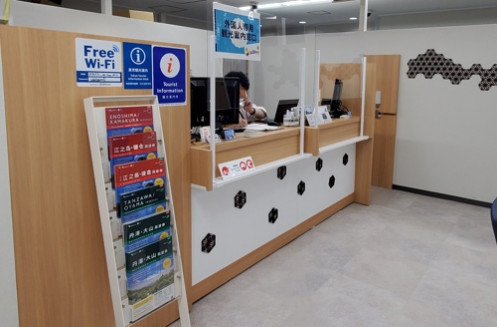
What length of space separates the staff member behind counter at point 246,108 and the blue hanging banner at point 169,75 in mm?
794

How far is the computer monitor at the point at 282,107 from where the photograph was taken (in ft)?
12.8

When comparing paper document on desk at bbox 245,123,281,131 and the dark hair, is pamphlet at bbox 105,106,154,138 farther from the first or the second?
paper document on desk at bbox 245,123,281,131

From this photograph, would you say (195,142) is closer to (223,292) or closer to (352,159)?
(223,292)

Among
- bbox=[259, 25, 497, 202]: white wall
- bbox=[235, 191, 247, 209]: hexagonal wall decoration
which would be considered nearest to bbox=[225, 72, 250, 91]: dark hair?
bbox=[235, 191, 247, 209]: hexagonal wall decoration

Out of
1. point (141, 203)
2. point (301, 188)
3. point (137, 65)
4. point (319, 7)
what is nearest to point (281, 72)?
point (301, 188)

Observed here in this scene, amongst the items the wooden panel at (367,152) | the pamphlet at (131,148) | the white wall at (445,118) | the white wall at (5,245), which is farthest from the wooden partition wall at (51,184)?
the white wall at (445,118)

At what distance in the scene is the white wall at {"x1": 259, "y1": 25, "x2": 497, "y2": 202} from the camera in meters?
4.88

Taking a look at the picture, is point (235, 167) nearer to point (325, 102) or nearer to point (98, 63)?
point (98, 63)

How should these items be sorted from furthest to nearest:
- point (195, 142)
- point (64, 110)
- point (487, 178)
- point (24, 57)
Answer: point (487, 178), point (195, 142), point (64, 110), point (24, 57)

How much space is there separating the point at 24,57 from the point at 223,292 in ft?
6.63

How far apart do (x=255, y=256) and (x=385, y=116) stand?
323 centimetres

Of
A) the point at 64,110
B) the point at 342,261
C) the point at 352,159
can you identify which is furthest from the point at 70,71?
the point at 352,159

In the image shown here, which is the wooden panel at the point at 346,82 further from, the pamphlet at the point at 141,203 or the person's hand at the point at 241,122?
the pamphlet at the point at 141,203

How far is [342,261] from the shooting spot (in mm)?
3514
